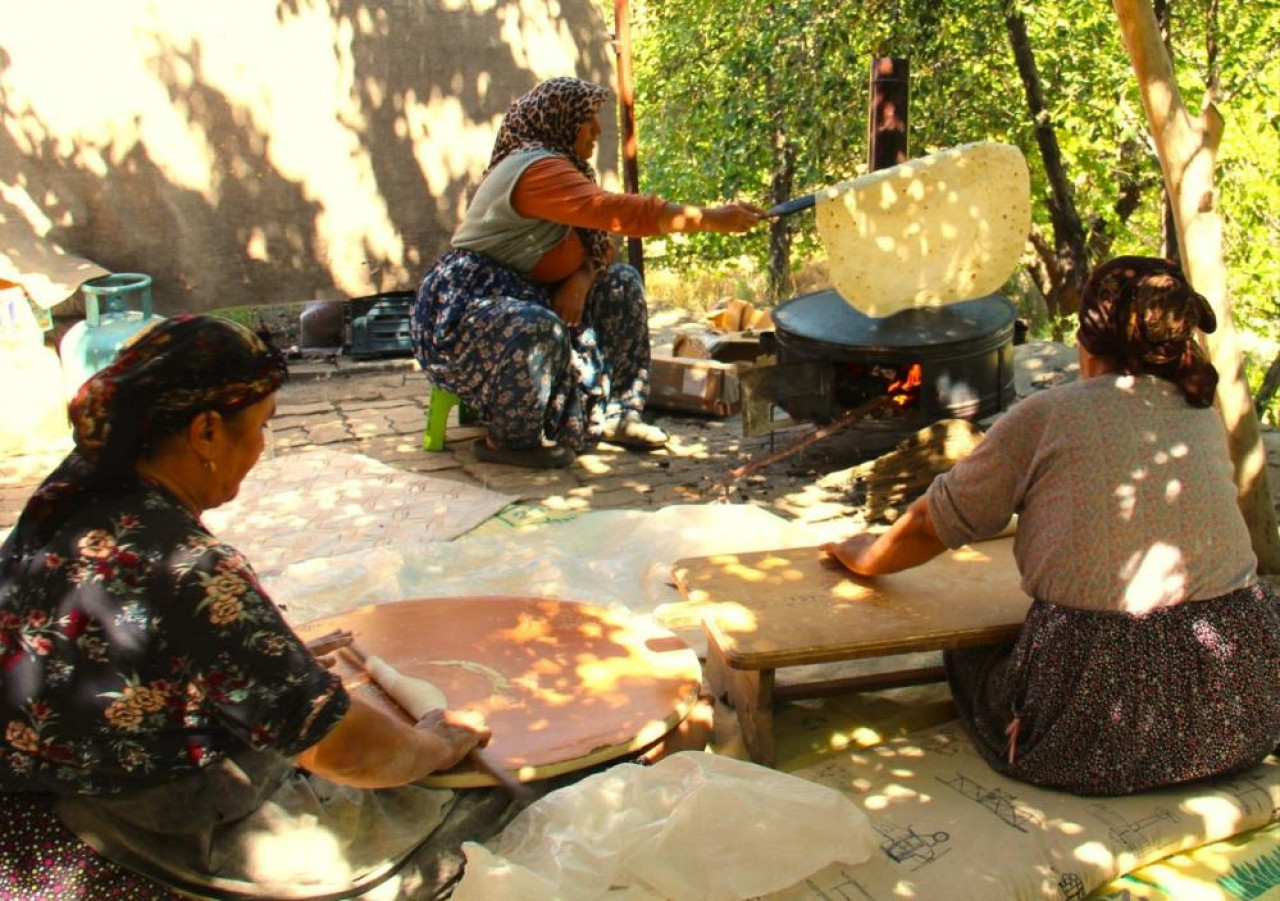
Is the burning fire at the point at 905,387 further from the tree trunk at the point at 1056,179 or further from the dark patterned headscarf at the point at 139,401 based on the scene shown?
the dark patterned headscarf at the point at 139,401

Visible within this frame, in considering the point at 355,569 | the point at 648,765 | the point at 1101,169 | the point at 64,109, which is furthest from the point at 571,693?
the point at 1101,169

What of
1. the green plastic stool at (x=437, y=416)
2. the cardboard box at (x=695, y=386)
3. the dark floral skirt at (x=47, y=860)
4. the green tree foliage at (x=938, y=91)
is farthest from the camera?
the green tree foliage at (x=938, y=91)

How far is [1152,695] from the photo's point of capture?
8.93ft

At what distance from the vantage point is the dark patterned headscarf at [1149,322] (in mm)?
2709

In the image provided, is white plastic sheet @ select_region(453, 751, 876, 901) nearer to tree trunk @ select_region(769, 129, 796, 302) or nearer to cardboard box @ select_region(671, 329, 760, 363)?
cardboard box @ select_region(671, 329, 760, 363)

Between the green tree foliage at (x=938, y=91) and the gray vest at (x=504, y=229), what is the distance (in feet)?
12.7

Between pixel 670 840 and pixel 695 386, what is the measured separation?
4299mm

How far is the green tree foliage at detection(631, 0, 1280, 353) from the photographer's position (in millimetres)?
8648

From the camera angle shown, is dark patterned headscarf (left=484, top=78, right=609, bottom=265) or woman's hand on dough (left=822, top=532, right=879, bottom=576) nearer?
woman's hand on dough (left=822, top=532, right=879, bottom=576)

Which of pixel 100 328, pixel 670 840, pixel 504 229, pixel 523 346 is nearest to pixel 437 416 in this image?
pixel 523 346

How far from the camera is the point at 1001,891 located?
8.26 feet

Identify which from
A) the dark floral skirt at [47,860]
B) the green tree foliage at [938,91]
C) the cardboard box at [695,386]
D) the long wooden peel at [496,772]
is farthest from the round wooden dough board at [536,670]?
the green tree foliage at [938,91]

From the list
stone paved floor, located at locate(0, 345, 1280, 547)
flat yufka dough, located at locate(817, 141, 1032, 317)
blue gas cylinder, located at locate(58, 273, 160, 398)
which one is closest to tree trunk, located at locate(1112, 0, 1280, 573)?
flat yufka dough, located at locate(817, 141, 1032, 317)

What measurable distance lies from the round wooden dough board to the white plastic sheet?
0.15 meters
